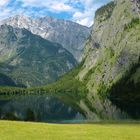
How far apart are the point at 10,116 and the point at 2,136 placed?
82.2 metres

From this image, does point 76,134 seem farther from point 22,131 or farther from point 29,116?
point 29,116

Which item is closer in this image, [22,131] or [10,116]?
[22,131]

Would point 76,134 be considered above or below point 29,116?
above

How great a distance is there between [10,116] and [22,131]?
3052 inches

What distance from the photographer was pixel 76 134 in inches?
1818

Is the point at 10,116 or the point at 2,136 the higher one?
the point at 2,136

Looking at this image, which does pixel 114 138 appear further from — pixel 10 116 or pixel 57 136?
pixel 10 116

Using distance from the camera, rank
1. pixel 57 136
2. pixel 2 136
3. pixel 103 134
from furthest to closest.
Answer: pixel 103 134, pixel 57 136, pixel 2 136

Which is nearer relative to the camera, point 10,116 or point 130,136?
point 130,136

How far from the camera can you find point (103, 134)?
47094mm

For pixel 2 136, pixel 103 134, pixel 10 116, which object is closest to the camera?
pixel 2 136

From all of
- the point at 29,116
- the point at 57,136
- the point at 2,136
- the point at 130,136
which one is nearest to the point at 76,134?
the point at 57,136

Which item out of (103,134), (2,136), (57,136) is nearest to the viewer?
(2,136)

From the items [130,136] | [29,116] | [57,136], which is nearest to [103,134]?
[130,136]
